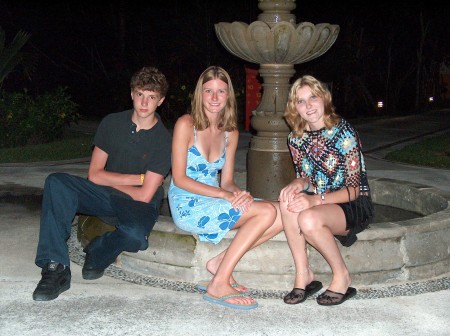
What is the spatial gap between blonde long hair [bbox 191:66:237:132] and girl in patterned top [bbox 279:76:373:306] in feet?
1.31

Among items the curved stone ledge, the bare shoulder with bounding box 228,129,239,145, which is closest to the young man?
the curved stone ledge

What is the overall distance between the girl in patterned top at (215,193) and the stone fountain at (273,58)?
4.14 feet

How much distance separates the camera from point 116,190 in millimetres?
4977

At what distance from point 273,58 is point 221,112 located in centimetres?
144

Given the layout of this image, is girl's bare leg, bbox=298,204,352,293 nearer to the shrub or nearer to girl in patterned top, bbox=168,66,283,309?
girl in patterned top, bbox=168,66,283,309

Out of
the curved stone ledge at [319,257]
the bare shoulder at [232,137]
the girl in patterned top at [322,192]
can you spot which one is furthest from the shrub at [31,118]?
the girl in patterned top at [322,192]

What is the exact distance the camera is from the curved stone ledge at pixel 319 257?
4691 mm

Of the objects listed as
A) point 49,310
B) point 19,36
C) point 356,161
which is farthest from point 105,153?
point 19,36

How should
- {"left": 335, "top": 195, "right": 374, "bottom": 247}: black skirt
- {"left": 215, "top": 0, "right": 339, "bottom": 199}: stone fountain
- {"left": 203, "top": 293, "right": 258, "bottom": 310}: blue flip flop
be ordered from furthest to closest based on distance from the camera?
{"left": 215, "top": 0, "right": 339, "bottom": 199}: stone fountain → {"left": 335, "top": 195, "right": 374, "bottom": 247}: black skirt → {"left": 203, "top": 293, "right": 258, "bottom": 310}: blue flip flop

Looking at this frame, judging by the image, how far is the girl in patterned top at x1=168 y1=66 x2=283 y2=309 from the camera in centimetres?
444

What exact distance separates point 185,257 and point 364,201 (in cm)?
121

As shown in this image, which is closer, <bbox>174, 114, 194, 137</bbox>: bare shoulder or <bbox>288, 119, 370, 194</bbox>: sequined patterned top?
<bbox>288, 119, 370, 194</bbox>: sequined patterned top

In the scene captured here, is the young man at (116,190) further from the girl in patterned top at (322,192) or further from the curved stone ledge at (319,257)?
the girl in patterned top at (322,192)

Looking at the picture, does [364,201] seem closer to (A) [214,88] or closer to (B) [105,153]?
(A) [214,88]
